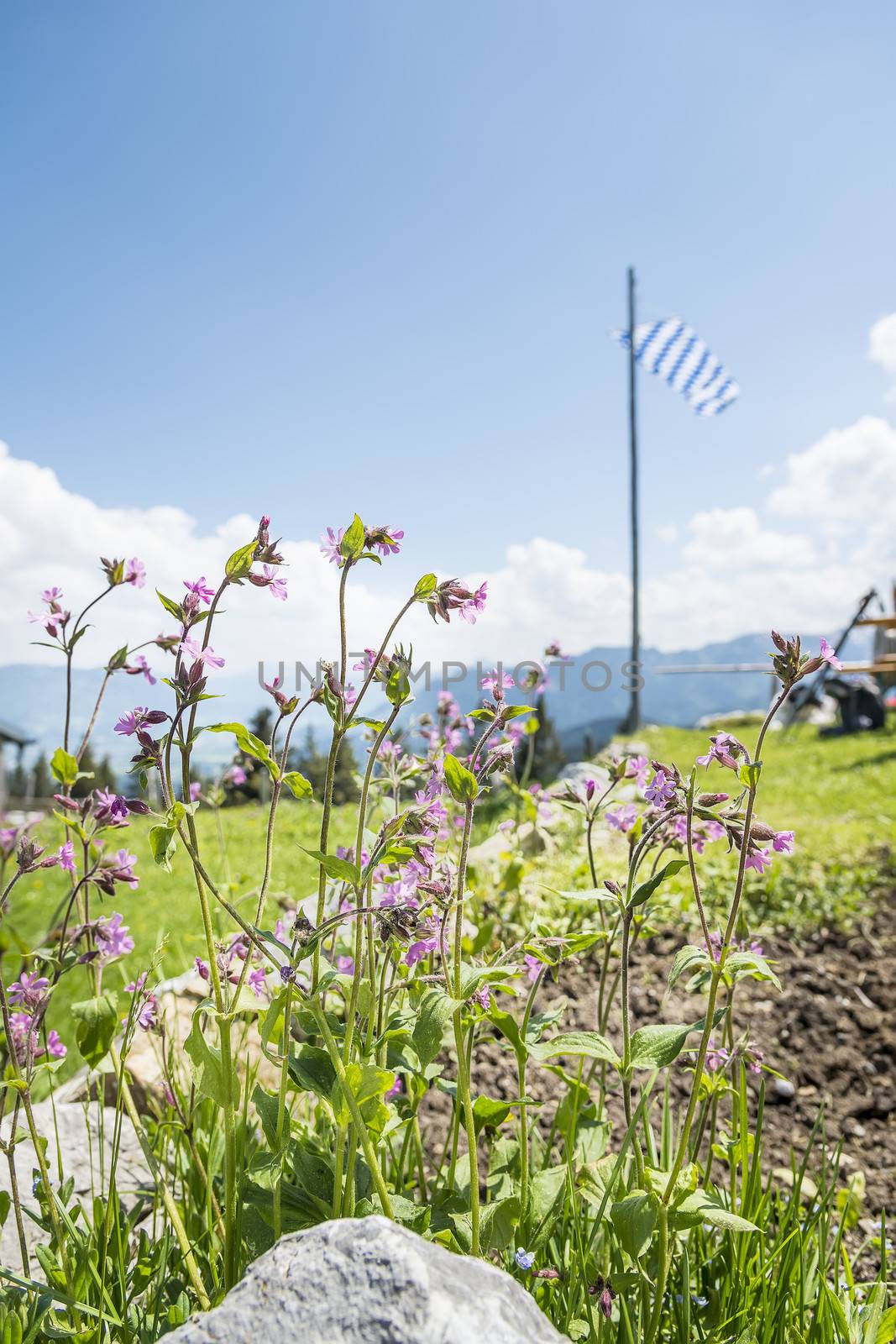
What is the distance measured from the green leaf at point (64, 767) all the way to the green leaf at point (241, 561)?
58cm

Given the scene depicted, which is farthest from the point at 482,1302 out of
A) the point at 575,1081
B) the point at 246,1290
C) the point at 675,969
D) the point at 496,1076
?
the point at 496,1076

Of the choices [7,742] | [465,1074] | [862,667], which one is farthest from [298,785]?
[7,742]

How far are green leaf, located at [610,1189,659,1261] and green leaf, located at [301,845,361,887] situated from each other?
26.9 inches

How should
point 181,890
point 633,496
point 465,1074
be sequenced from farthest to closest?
point 633,496
point 181,890
point 465,1074

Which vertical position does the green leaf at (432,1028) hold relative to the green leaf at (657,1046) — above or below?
above

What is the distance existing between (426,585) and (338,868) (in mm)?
476

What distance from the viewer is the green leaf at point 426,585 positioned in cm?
142

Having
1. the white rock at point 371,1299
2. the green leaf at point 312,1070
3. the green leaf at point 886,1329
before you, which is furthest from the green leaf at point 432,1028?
the green leaf at point 886,1329

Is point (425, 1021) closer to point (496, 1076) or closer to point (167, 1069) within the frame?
point (167, 1069)

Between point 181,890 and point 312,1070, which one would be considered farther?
point 181,890

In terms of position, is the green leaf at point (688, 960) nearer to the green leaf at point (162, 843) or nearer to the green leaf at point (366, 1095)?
the green leaf at point (366, 1095)

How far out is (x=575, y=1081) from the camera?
1.77 metres

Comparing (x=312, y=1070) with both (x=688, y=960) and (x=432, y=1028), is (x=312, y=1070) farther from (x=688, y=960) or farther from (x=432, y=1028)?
(x=688, y=960)

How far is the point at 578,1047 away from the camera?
1413mm
